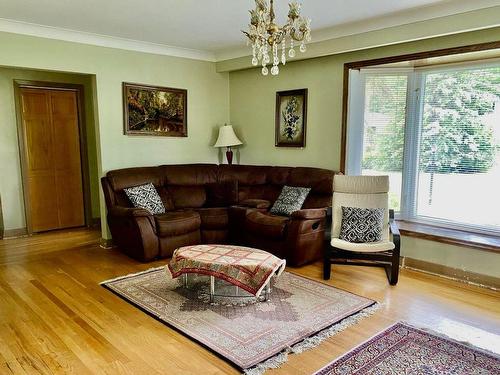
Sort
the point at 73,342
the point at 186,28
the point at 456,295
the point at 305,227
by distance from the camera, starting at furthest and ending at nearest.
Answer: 1. the point at 186,28
2. the point at 305,227
3. the point at 456,295
4. the point at 73,342

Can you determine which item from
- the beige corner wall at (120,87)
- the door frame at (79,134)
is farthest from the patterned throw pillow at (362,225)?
the door frame at (79,134)

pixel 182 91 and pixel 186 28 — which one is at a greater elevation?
pixel 186 28

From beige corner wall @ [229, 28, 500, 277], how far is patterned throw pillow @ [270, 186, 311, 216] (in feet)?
1.83

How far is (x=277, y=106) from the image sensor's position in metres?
5.42

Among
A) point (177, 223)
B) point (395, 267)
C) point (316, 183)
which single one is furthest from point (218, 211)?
point (395, 267)

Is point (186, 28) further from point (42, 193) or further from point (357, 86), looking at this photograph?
point (42, 193)

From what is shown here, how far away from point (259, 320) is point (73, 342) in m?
1.31

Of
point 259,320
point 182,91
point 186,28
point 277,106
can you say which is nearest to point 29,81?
point 182,91

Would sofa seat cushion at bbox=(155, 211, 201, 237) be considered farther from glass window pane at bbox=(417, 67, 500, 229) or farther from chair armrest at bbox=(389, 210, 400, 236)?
glass window pane at bbox=(417, 67, 500, 229)

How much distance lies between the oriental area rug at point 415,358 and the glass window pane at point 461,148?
6.13 ft

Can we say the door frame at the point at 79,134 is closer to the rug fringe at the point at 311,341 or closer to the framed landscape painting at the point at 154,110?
the framed landscape painting at the point at 154,110

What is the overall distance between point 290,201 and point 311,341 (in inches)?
86.6

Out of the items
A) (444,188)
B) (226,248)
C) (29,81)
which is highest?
(29,81)

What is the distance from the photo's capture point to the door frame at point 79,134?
5.39 meters
